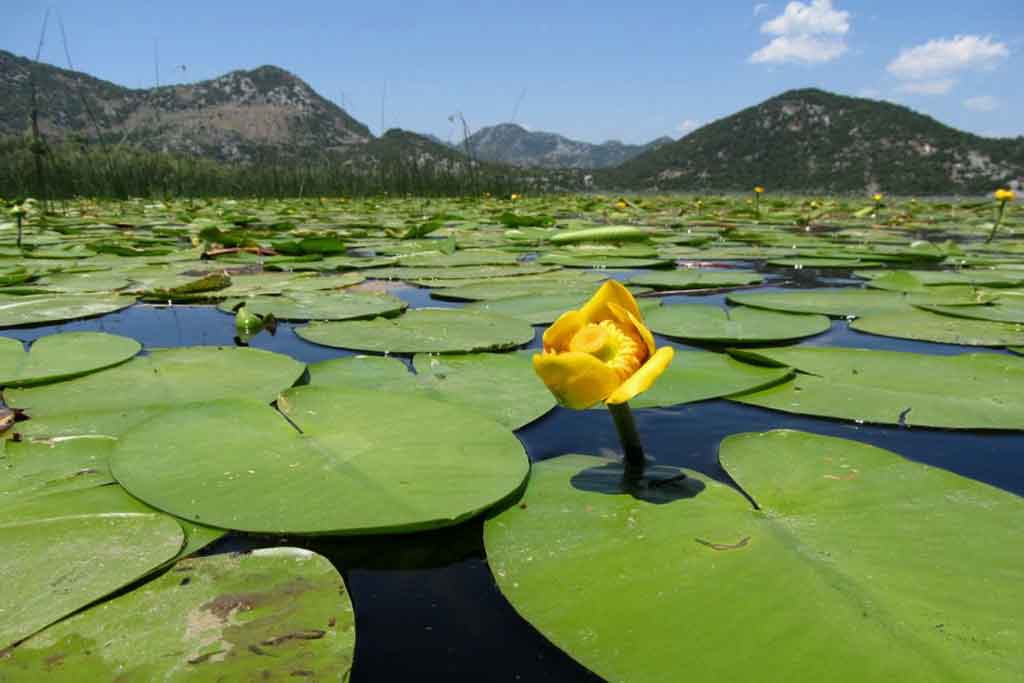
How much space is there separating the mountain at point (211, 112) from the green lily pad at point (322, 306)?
202ft

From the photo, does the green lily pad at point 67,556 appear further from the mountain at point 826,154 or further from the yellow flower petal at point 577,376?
the mountain at point 826,154

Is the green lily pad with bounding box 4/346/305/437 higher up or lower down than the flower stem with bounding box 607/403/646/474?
lower down

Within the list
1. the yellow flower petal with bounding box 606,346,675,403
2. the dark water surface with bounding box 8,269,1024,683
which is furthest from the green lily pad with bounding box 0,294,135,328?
the yellow flower petal with bounding box 606,346,675,403

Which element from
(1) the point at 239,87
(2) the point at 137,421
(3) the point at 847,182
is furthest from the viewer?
(1) the point at 239,87

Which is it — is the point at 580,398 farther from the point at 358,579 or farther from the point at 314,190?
the point at 314,190

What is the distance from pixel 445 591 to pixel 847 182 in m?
61.0

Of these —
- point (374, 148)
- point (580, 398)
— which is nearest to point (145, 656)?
point (580, 398)

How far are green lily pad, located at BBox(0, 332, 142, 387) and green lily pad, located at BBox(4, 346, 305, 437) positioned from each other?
3cm

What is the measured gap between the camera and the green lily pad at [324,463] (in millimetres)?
821

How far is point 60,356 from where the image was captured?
1557 mm

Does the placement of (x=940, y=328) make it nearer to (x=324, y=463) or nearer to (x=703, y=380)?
(x=703, y=380)

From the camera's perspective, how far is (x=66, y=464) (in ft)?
3.29

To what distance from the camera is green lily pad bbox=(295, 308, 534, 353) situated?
5.65ft

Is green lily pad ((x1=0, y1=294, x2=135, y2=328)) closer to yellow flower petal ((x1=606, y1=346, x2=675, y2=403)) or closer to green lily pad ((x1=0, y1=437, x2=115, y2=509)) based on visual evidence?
green lily pad ((x1=0, y1=437, x2=115, y2=509))
